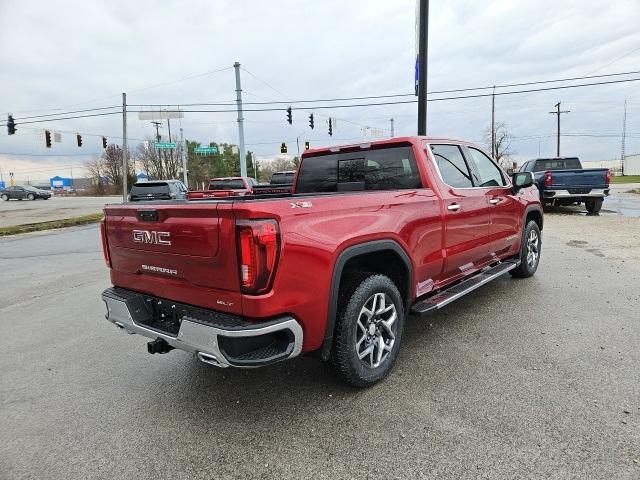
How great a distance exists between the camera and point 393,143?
4.16 metres

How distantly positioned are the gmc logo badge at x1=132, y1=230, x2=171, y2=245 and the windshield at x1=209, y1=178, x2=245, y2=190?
1455 centimetres

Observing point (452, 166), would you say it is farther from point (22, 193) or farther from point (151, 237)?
point (22, 193)

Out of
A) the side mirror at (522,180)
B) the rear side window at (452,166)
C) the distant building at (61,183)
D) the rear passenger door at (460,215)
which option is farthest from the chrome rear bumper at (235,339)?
the distant building at (61,183)

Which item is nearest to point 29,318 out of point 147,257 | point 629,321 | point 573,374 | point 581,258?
point 147,257

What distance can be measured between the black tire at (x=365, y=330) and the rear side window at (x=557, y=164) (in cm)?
1693

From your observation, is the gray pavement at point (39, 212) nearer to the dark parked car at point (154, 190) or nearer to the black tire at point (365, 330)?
the dark parked car at point (154, 190)

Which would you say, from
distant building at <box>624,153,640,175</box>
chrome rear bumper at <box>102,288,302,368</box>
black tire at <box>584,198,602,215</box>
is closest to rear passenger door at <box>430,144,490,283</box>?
chrome rear bumper at <box>102,288,302,368</box>

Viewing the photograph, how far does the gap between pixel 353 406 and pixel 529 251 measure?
4.36 m

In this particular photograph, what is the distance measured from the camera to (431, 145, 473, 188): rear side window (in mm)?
4273

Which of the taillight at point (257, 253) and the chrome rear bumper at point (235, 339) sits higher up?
the taillight at point (257, 253)

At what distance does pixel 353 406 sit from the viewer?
119 inches

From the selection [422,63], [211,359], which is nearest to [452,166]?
[211,359]

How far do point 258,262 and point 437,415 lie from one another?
1542mm

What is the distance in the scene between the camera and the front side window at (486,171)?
16.5 feet
